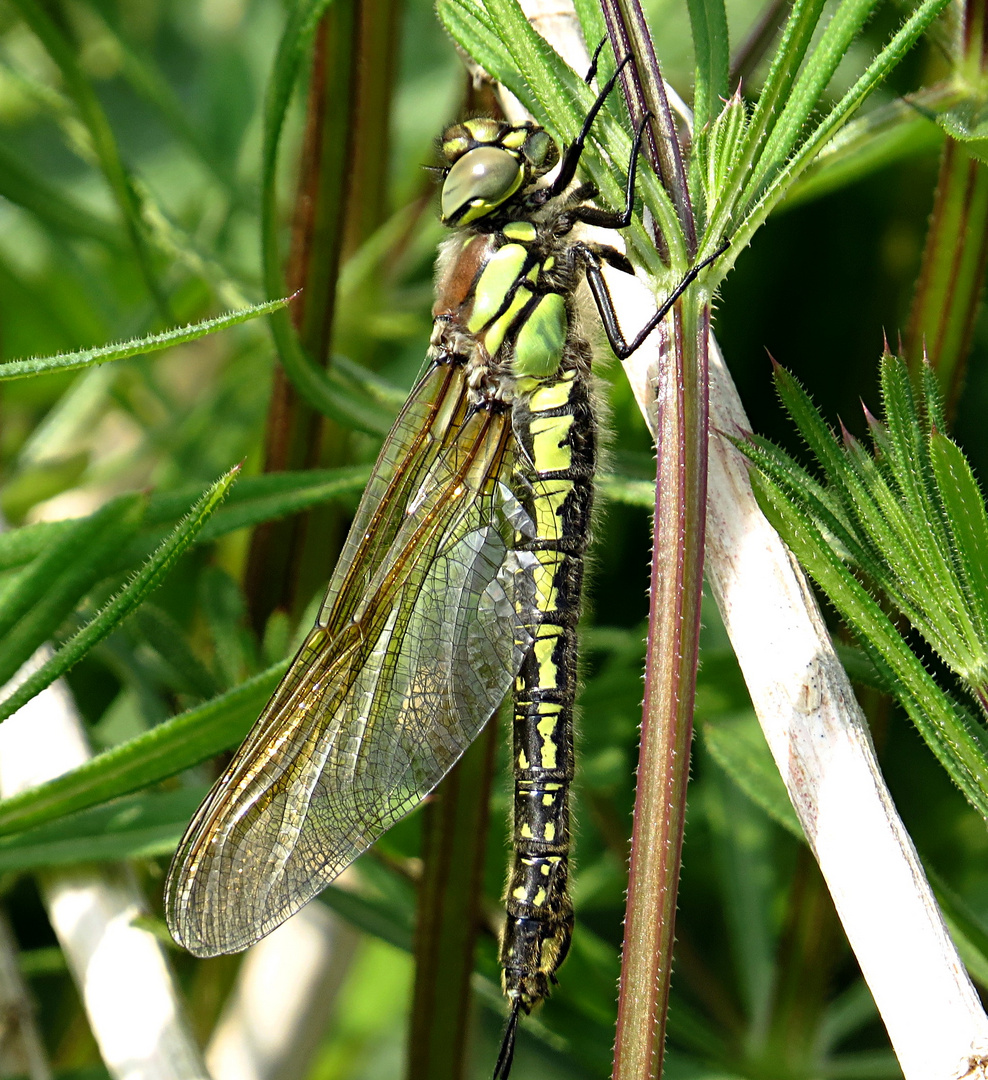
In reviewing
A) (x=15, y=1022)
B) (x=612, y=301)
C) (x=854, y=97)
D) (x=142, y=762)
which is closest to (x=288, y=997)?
(x=15, y=1022)

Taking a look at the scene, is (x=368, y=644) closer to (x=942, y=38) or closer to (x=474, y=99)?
(x=474, y=99)

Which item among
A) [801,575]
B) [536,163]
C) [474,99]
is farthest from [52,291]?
[801,575]

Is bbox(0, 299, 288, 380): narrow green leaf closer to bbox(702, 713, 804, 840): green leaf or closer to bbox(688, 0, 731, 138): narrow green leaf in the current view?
bbox(688, 0, 731, 138): narrow green leaf

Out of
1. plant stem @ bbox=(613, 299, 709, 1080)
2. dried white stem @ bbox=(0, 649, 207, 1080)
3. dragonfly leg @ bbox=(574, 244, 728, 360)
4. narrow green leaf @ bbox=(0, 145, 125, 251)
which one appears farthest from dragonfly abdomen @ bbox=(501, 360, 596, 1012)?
narrow green leaf @ bbox=(0, 145, 125, 251)

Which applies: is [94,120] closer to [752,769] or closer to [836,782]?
[752,769]

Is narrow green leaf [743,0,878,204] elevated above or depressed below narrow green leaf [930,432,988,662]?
above

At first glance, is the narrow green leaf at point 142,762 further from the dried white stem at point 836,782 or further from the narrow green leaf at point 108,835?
the dried white stem at point 836,782

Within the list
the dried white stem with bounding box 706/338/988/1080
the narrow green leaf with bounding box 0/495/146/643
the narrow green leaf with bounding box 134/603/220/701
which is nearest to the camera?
the dried white stem with bounding box 706/338/988/1080
